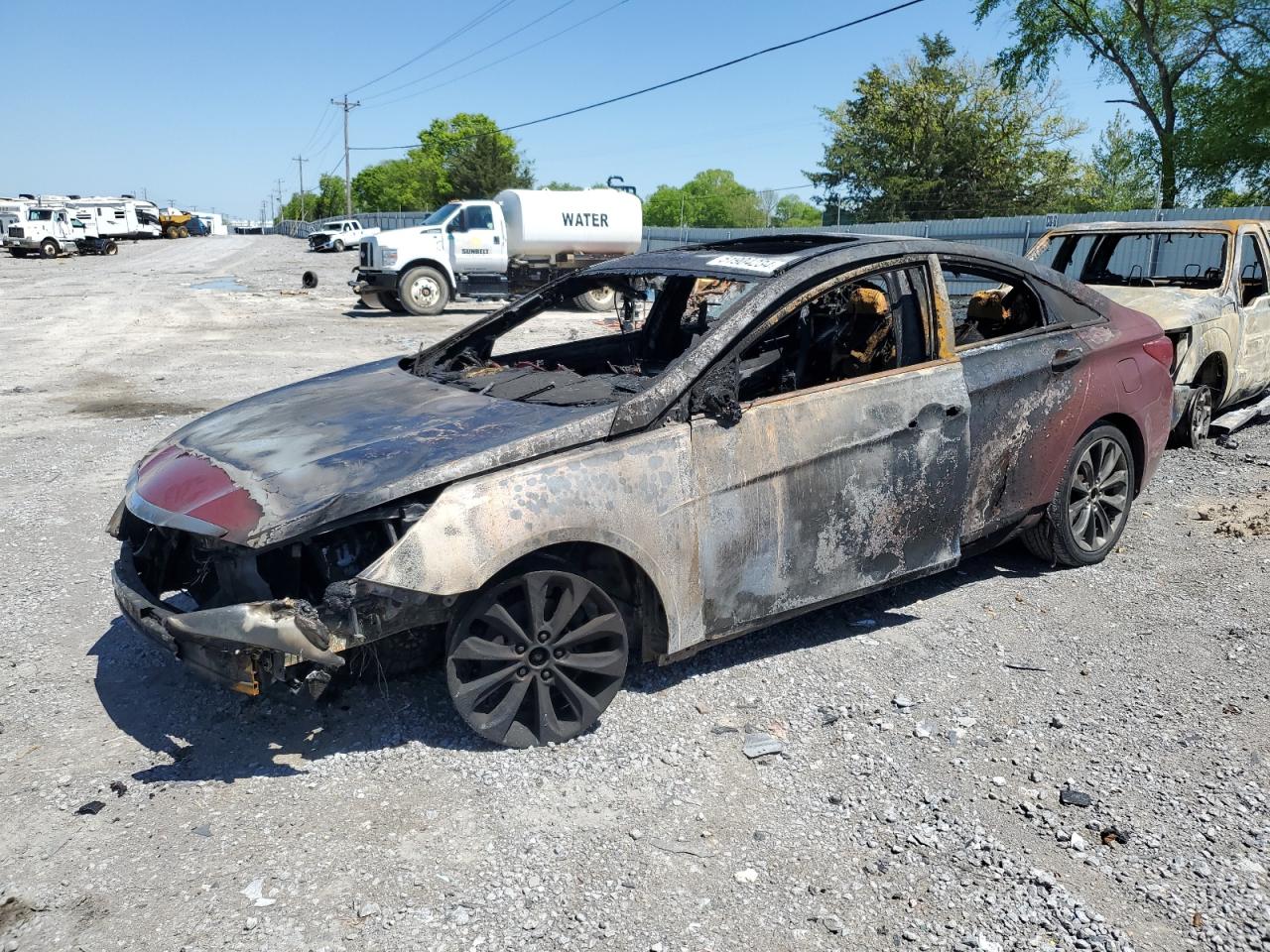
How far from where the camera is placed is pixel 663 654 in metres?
3.60

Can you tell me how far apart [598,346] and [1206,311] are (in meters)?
4.92

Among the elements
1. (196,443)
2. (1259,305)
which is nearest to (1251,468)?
(1259,305)

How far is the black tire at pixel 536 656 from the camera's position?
129 inches

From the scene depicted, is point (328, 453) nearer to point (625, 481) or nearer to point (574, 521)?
point (574, 521)

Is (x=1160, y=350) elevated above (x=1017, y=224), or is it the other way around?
(x=1017, y=224)

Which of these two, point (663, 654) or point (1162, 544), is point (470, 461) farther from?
point (1162, 544)

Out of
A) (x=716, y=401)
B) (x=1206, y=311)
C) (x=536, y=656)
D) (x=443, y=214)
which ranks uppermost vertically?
(x=443, y=214)

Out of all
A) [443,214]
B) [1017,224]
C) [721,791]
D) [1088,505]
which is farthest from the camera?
[443,214]

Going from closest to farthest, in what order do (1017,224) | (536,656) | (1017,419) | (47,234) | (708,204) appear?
(536,656) < (1017,419) < (1017,224) < (47,234) < (708,204)

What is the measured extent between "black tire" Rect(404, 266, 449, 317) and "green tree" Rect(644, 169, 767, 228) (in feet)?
346

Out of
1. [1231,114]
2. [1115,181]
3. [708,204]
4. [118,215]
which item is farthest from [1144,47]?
[708,204]

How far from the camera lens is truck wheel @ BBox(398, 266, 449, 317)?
65.0 feet

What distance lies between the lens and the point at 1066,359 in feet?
15.3

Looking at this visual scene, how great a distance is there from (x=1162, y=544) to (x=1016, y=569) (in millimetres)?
1041
